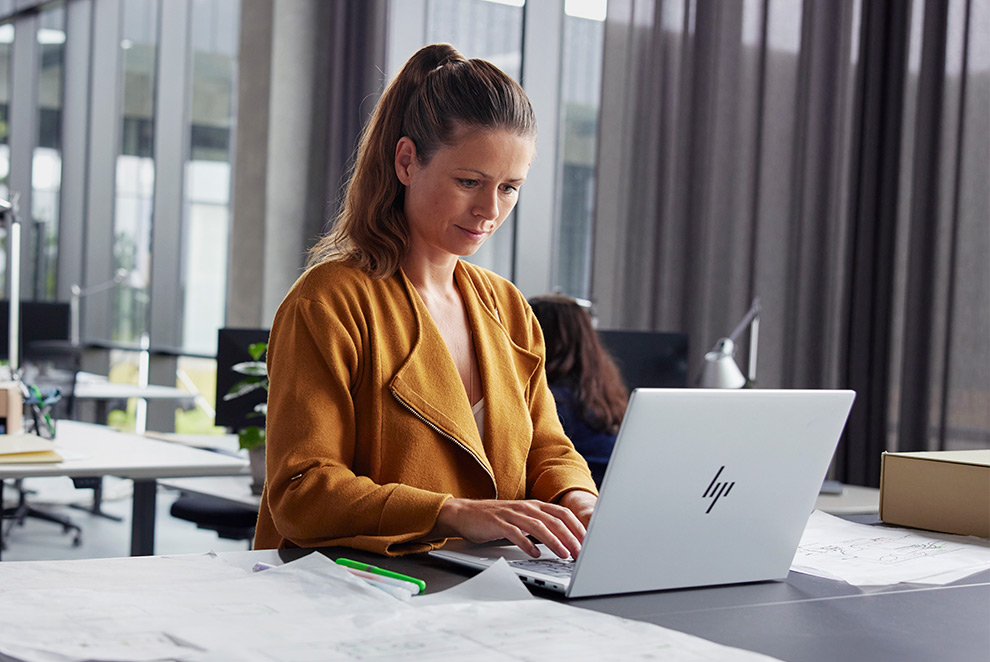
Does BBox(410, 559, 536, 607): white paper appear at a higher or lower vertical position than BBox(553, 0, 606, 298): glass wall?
lower

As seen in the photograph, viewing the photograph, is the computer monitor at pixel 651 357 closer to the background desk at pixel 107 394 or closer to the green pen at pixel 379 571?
the green pen at pixel 379 571

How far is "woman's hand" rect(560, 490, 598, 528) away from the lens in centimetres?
136

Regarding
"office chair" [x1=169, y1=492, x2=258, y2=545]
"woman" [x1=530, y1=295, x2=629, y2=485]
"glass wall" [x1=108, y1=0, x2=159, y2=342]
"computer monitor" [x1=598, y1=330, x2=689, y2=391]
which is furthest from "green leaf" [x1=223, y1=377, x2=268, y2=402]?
"glass wall" [x1=108, y1=0, x2=159, y2=342]

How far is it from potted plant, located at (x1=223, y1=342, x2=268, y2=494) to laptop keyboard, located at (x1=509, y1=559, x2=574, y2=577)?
5.51 ft

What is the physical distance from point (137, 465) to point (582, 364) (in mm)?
1194

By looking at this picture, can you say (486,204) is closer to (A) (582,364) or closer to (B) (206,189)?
(A) (582,364)

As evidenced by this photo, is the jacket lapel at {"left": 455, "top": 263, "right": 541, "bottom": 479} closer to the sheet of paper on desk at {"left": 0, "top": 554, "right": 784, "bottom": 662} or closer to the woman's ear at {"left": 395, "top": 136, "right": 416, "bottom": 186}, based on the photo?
the woman's ear at {"left": 395, "top": 136, "right": 416, "bottom": 186}

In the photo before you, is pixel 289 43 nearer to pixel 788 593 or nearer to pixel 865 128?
pixel 865 128

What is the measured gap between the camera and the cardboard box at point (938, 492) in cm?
152

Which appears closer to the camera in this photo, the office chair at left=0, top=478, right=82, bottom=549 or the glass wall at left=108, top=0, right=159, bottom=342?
the office chair at left=0, top=478, right=82, bottom=549

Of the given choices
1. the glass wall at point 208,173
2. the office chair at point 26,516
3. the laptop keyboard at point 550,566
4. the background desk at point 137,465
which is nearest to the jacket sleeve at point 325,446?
the laptop keyboard at point 550,566

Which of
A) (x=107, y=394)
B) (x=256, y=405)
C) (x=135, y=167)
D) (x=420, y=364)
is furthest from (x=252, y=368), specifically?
(x=135, y=167)

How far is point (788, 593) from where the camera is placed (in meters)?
1.14

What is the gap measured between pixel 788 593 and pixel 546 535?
258 millimetres
